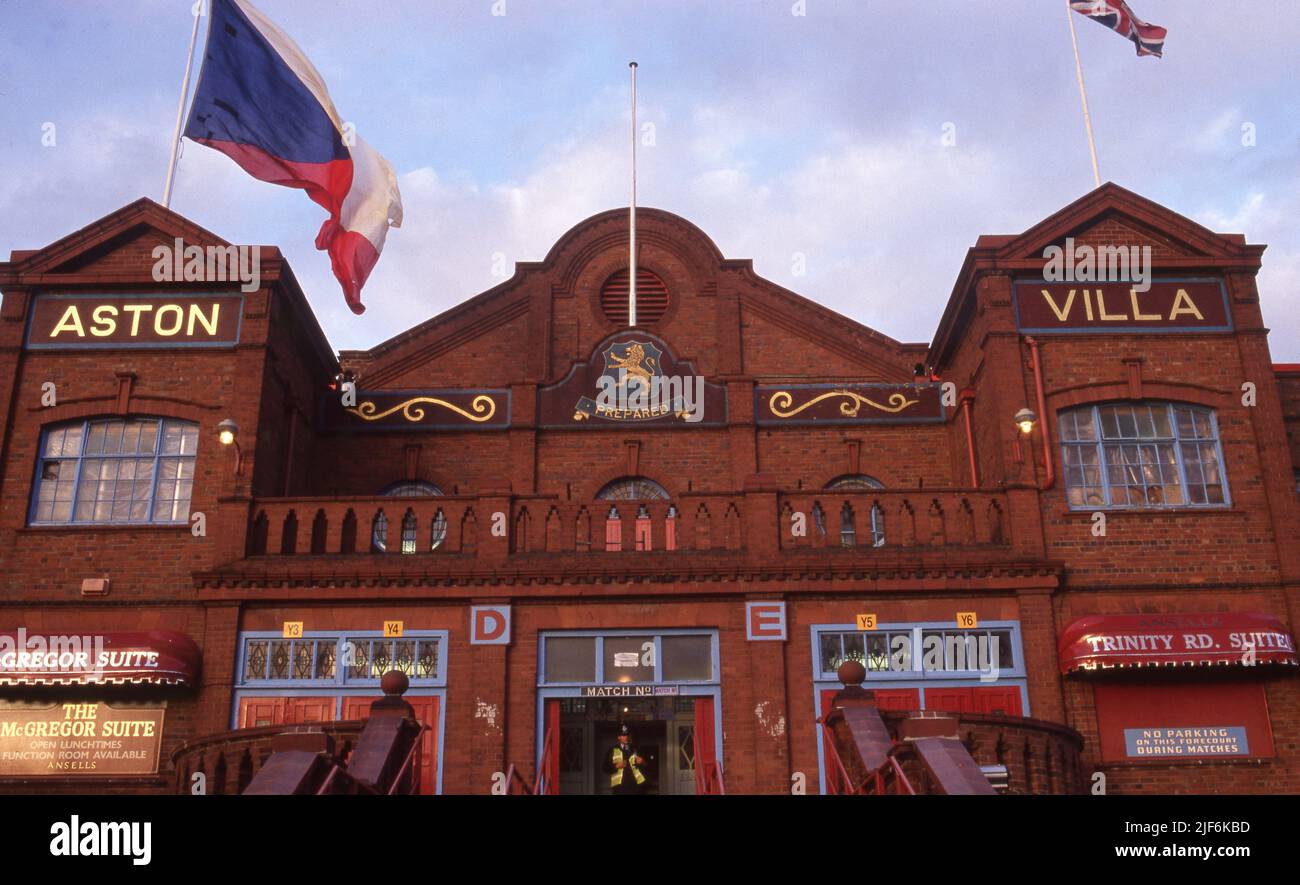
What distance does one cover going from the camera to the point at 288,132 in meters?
19.0

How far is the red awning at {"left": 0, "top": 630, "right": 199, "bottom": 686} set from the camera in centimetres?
1628

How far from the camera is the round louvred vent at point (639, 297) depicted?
24359mm

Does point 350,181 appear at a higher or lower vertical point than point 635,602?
higher

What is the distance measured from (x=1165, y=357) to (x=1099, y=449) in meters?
1.94

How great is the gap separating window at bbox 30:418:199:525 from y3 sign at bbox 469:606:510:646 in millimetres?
4834

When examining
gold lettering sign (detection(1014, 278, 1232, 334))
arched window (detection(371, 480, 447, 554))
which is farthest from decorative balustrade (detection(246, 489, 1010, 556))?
gold lettering sign (detection(1014, 278, 1232, 334))

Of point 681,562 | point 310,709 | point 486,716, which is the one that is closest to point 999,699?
point 681,562

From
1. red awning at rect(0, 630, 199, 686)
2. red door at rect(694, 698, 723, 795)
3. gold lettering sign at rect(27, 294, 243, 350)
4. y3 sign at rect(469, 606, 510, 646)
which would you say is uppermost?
gold lettering sign at rect(27, 294, 243, 350)

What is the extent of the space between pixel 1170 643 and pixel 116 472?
15.6m

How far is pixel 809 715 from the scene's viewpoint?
16766mm

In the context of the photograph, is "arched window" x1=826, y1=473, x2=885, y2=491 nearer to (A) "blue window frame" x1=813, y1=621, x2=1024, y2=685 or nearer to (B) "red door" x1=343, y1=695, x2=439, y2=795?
(A) "blue window frame" x1=813, y1=621, x2=1024, y2=685
